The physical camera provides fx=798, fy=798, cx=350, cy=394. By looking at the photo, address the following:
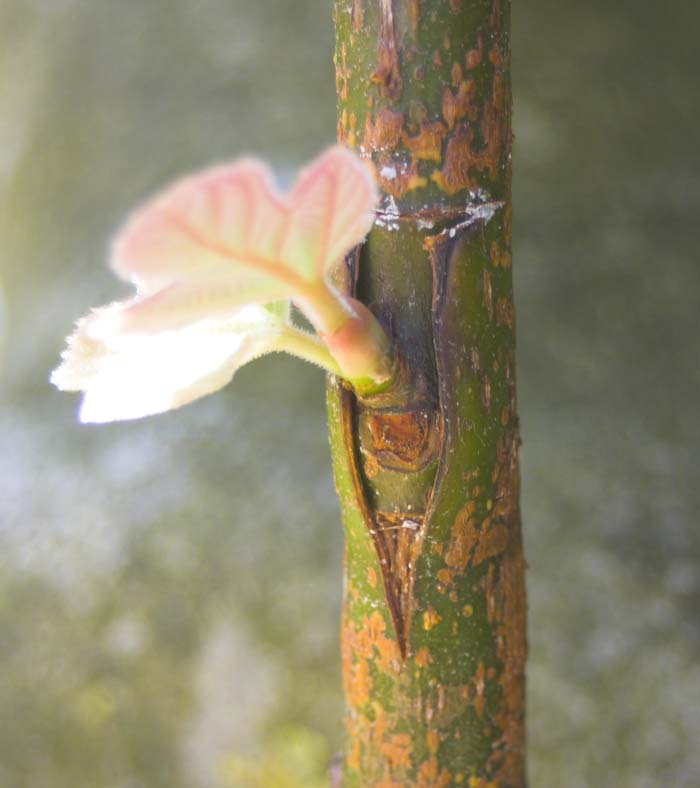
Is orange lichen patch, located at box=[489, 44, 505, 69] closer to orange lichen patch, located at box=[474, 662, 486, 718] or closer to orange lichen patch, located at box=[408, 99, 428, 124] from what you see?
orange lichen patch, located at box=[408, 99, 428, 124]

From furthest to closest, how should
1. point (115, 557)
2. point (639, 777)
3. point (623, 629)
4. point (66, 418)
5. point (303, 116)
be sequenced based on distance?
1. point (303, 116)
2. point (66, 418)
3. point (115, 557)
4. point (623, 629)
5. point (639, 777)

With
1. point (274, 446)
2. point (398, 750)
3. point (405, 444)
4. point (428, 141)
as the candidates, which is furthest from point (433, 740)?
point (274, 446)

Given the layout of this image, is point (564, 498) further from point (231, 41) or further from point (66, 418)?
point (231, 41)

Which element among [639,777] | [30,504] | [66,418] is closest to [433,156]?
[639,777]

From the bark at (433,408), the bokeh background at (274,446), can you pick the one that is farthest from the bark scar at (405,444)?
the bokeh background at (274,446)

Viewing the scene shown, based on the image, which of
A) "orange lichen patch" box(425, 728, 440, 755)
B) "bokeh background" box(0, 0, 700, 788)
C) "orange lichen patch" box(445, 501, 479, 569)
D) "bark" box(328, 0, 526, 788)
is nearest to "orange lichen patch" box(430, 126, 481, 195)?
"bark" box(328, 0, 526, 788)

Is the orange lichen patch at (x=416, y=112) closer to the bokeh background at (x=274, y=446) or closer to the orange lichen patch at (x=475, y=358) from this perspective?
the orange lichen patch at (x=475, y=358)
